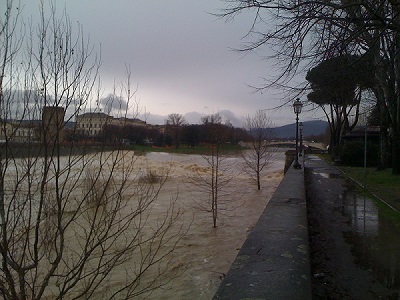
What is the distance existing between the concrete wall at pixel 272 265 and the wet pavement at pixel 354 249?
1.75 ft

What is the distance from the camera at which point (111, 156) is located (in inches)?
193

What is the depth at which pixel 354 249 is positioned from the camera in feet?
20.6

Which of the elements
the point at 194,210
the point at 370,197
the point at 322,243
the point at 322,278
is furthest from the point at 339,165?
the point at 322,278

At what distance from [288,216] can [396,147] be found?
14.4m

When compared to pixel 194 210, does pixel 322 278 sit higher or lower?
higher

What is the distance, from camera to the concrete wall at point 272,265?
10.8 feet

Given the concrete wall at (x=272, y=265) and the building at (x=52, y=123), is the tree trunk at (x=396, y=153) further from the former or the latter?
the building at (x=52, y=123)

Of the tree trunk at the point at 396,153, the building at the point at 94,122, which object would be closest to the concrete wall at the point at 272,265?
the building at the point at 94,122

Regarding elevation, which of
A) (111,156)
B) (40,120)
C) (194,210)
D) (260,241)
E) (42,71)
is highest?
(42,71)

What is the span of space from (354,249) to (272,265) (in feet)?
9.52

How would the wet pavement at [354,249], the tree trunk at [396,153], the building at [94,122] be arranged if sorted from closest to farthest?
the building at [94,122] < the wet pavement at [354,249] < the tree trunk at [396,153]

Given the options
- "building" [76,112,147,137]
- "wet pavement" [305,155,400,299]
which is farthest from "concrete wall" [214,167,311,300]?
"building" [76,112,147,137]

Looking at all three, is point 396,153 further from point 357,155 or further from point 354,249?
point 354,249

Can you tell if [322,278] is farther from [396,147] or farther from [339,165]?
[339,165]
